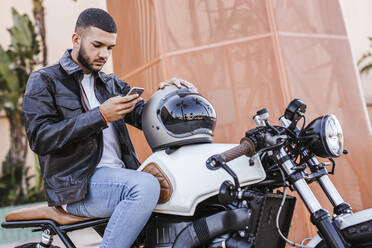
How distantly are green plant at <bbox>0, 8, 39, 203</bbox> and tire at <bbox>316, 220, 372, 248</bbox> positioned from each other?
7.63 meters

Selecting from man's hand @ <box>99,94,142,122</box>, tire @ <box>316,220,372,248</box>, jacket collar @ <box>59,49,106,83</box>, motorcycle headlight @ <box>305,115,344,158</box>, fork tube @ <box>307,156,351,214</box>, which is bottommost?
tire @ <box>316,220,372,248</box>

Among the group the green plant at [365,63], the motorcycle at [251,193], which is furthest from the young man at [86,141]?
the green plant at [365,63]

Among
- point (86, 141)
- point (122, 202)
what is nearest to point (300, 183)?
point (122, 202)

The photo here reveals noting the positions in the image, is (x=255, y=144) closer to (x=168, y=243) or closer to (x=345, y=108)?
(x=168, y=243)

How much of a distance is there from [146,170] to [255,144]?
52 centimetres

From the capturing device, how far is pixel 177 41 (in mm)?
4688

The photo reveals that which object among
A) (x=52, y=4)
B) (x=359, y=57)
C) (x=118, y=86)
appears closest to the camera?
(x=118, y=86)

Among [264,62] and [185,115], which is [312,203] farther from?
[264,62]

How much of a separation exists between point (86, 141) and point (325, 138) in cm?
103

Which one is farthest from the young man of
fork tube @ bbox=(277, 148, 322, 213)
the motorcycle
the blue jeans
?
fork tube @ bbox=(277, 148, 322, 213)

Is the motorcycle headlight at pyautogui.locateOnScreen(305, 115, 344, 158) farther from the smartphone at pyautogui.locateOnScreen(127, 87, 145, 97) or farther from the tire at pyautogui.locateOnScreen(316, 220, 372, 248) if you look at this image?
the smartphone at pyautogui.locateOnScreen(127, 87, 145, 97)

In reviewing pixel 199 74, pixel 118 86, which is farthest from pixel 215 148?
pixel 199 74

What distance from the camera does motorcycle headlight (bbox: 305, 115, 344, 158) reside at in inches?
59.3

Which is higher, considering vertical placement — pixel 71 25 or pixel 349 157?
pixel 71 25
